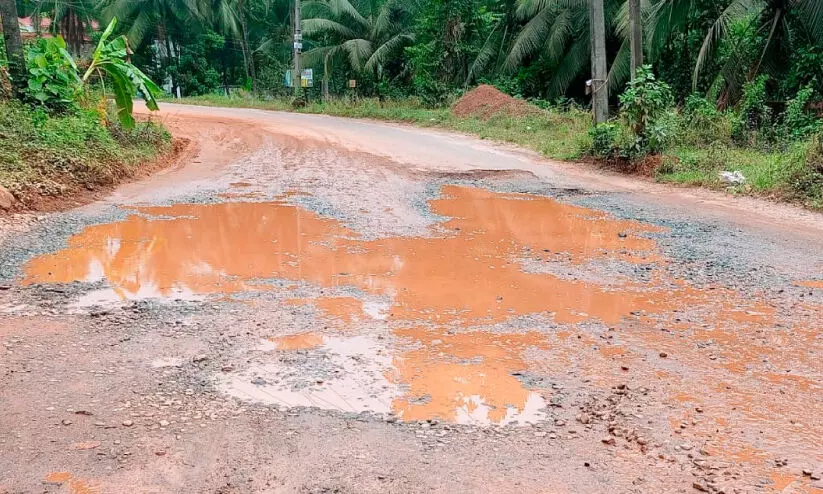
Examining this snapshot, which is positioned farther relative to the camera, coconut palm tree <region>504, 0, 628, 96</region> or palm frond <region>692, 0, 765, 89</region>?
coconut palm tree <region>504, 0, 628, 96</region>

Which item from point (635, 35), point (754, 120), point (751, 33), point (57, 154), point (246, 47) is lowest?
point (57, 154)

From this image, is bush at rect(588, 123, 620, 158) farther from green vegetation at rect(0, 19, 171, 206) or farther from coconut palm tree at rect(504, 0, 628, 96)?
coconut palm tree at rect(504, 0, 628, 96)

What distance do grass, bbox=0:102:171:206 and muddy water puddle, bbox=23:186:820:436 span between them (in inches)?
49.6

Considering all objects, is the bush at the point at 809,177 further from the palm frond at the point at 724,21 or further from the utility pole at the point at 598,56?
the palm frond at the point at 724,21

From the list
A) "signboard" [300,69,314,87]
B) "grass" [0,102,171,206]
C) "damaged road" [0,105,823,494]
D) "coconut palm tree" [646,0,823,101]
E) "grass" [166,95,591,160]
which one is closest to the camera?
"damaged road" [0,105,823,494]

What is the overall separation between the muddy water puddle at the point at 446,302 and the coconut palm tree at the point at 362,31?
1862 centimetres

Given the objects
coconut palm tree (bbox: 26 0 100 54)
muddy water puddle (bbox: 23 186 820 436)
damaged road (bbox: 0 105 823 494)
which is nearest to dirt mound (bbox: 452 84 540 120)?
damaged road (bbox: 0 105 823 494)

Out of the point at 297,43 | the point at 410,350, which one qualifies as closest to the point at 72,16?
the point at 297,43

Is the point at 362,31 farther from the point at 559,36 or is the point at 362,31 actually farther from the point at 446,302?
the point at 446,302

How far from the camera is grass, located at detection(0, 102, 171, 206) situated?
7.74m

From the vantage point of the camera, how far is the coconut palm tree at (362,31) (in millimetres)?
25141

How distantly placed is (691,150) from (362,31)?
58.2ft

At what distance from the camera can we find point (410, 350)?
3965mm

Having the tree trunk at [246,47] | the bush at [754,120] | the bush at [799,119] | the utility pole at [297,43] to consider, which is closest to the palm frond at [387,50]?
the utility pole at [297,43]
